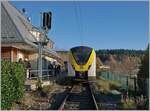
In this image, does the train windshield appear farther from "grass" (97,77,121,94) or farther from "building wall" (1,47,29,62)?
"building wall" (1,47,29,62)

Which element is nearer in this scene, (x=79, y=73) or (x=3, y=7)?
(x=79, y=73)

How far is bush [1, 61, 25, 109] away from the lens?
13.0 metres

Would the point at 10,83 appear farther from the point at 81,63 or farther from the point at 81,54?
the point at 81,54

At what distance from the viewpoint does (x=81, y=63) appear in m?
30.6

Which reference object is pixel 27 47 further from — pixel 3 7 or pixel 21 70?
pixel 21 70

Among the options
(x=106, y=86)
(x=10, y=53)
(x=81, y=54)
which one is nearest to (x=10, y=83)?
(x=106, y=86)

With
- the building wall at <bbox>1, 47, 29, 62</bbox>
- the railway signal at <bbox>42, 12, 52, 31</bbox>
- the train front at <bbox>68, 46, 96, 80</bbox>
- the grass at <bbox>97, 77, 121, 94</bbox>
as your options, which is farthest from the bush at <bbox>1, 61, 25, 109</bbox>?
the building wall at <bbox>1, 47, 29, 62</bbox>

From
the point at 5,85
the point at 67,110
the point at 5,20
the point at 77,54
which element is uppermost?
the point at 5,20

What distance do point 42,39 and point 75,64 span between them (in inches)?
206

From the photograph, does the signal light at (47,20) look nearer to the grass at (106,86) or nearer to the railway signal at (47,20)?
the railway signal at (47,20)

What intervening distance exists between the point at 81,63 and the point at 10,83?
16.5 meters

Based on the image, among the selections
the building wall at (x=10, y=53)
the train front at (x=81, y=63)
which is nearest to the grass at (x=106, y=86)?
the train front at (x=81, y=63)

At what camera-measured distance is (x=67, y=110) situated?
14703 millimetres

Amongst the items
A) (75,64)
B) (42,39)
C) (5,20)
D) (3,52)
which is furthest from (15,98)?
(5,20)
